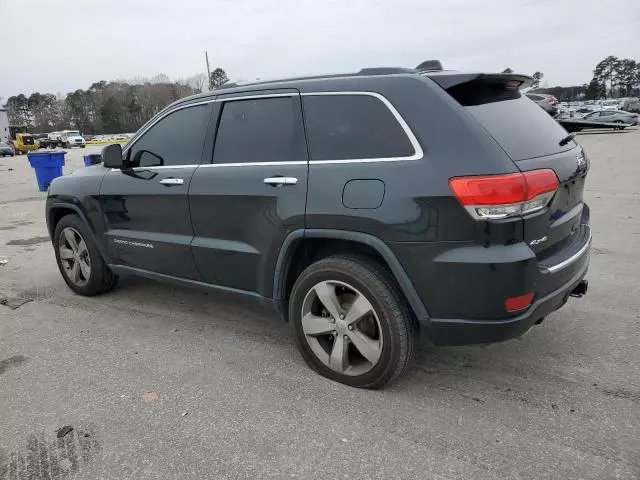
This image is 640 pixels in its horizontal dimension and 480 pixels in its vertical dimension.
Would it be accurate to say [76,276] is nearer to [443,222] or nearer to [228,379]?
[228,379]

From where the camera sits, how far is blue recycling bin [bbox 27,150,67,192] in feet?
45.9

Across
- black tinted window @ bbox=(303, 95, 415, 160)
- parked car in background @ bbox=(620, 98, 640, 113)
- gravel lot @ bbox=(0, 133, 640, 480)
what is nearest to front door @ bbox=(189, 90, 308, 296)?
black tinted window @ bbox=(303, 95, 415, 160)

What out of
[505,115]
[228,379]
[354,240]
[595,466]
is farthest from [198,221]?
[595,466]

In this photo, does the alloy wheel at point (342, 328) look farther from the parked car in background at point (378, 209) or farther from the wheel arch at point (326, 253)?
the wheel arch at point (326, 253)

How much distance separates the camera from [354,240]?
9.50 ft

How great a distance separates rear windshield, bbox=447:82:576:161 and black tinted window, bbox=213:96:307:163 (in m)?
1.01

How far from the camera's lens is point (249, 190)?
3.38 metres

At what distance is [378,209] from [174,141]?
6.61ft

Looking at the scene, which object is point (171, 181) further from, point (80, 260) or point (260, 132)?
point (80, 260)

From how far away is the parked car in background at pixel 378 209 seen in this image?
2.60 m

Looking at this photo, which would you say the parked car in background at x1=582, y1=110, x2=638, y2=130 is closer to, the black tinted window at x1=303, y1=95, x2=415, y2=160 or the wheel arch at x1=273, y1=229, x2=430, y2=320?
the black tinted window at x1=303, y1=95, x2=415, y2=160

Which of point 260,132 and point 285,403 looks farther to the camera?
point 260,132

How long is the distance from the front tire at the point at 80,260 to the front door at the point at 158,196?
39 cm

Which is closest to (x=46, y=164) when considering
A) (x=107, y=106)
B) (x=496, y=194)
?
(x=496, y=194)
